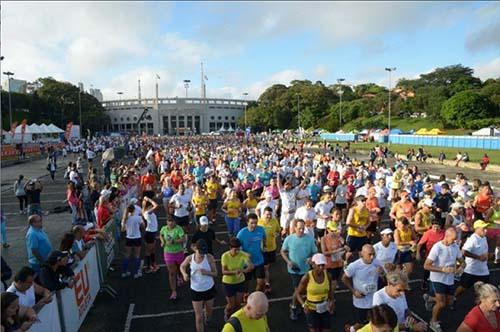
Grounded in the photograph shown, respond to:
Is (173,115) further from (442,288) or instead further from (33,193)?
(442,288)

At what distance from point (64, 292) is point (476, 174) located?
27.8 metres

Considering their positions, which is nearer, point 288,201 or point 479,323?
point 479,323

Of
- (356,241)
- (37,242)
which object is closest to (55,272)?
(37,242)

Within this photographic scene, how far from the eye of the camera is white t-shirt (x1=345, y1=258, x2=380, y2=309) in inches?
205

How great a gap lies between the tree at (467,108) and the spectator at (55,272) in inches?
2774

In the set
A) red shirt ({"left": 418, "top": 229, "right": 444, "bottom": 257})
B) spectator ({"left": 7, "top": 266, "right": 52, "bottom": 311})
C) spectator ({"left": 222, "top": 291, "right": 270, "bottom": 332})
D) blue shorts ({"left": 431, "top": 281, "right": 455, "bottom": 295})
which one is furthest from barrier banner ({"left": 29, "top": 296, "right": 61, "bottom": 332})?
red shirt ({"left": 418, "top": 229, "right": 444, "bottom": 257})

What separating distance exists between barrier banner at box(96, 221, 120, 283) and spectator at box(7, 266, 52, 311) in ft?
9.60

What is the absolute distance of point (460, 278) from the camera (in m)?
6.53

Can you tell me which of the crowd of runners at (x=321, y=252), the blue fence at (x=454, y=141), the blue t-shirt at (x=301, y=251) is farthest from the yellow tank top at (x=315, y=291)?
the blue fence at (x=454, y=141)

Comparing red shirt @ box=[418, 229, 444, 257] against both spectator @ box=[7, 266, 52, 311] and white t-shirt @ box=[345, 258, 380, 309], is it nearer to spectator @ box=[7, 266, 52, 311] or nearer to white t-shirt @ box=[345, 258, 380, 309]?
white t-shirt @ box=[345, 258, 380, 309]

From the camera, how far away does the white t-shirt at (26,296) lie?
15.1 feet

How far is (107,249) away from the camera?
857 centimetres

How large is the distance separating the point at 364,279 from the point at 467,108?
6893 cm

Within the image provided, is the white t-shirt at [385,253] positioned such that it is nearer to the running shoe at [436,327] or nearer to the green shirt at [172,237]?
the running shoe at [436,327]
